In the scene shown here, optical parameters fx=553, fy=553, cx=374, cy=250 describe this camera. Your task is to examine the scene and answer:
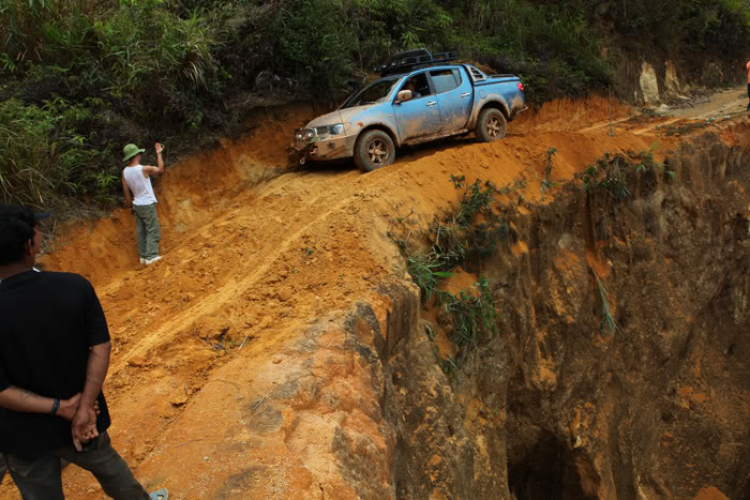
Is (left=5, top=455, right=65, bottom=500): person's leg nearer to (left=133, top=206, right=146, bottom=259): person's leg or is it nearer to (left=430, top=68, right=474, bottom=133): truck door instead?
(left=133, top=206, right=146, bottom=259): person's leg

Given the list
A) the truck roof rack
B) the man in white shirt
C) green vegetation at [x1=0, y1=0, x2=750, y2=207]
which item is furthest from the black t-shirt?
the truck roof rack

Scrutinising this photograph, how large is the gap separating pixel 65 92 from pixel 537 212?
742 centimetres

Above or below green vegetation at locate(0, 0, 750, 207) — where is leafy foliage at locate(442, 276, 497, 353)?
below

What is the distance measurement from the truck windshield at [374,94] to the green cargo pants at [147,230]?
372cm

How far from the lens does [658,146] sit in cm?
1091

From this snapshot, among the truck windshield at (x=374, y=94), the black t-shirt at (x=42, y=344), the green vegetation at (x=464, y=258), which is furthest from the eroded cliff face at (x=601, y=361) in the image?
the truck windshield at (x=374, y=94)

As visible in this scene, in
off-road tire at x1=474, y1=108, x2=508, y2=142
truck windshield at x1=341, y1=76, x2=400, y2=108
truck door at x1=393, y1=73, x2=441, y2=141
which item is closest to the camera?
truck door at x1=393, y1=73, x2=441, y2=141

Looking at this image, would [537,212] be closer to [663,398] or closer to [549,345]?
[549,345]

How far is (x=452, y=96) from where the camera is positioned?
940 centimetres

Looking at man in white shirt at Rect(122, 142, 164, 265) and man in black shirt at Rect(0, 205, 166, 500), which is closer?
man in black shirt at Rect(0, 205, 166, 500)

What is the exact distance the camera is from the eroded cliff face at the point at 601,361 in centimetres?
588

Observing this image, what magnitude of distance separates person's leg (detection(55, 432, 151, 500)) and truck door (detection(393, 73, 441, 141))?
22.5 feet

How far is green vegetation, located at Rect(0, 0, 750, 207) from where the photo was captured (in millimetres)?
7691

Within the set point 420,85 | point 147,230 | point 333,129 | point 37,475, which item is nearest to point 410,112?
point 420,85
